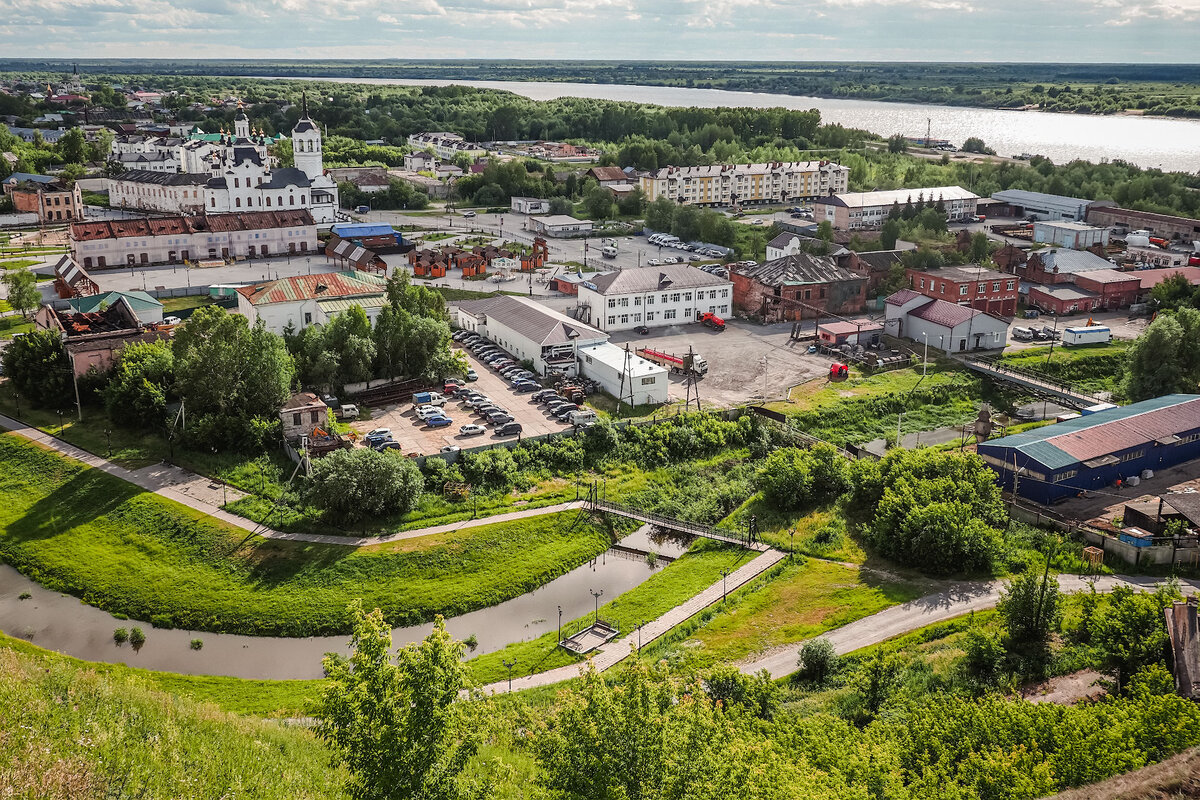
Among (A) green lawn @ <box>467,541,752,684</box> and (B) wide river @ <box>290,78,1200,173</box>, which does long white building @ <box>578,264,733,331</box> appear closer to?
(A) green lawn @ <box>467,541,752,684</box>

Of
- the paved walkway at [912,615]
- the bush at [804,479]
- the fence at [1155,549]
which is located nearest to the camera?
the paved walkway at [912,615]

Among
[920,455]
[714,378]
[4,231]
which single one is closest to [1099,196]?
[714,378]

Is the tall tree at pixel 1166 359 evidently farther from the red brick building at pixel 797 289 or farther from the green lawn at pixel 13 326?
the green lawn at pixel 13 326

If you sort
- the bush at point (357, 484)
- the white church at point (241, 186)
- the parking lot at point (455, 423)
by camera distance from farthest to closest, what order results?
the white church at point (241, 186), the parking lot at point (455, 423), the bush at point (357, 484)

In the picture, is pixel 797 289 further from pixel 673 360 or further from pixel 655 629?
pixel 655 629

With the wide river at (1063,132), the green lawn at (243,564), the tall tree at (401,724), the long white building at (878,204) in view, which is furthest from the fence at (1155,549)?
the wide river at (1063,132)

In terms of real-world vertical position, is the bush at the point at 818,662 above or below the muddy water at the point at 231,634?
above
